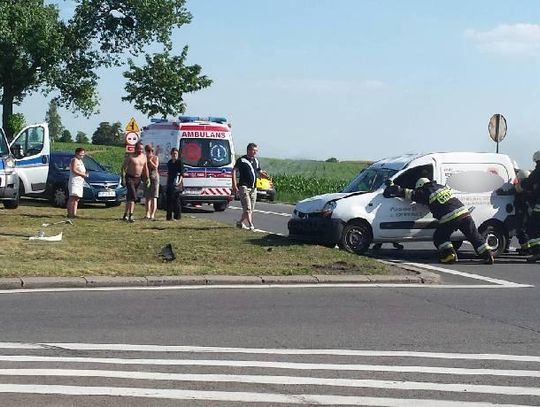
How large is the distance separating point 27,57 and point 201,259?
25.1m

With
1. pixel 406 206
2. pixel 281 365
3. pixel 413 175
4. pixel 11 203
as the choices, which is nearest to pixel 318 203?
pixel 406 206

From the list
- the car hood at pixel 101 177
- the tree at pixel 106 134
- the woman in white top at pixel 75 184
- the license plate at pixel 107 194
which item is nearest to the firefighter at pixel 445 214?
the woman in white top at pixel 75 184

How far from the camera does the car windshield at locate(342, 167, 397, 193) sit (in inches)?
701

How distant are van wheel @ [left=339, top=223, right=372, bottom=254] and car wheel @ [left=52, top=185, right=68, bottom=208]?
490 inches

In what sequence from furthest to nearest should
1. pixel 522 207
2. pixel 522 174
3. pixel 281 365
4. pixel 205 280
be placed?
1. pixel 522 174
2. pixel 522 207
3. pixel 205 280
4. pixel 281 365

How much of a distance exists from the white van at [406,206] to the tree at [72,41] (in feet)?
73.8

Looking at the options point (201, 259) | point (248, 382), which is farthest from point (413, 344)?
point (201, 259)

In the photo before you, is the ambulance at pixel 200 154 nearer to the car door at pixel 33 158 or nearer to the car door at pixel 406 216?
the car door at pixel 33 158

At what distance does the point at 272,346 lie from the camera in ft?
30.4

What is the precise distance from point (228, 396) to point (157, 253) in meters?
8.81

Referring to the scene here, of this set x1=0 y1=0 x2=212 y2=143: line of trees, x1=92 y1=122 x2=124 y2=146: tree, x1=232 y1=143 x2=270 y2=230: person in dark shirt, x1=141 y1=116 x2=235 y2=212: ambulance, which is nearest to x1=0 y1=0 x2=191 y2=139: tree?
x1=0 y1=0 x2=212 y2=143: line of trees

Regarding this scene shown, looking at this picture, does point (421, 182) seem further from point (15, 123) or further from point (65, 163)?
point (15, 123)

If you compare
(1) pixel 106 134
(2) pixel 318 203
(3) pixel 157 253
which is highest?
(1) pixel 106 134

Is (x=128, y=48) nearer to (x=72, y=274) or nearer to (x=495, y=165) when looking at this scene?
(x=495, y=165)
